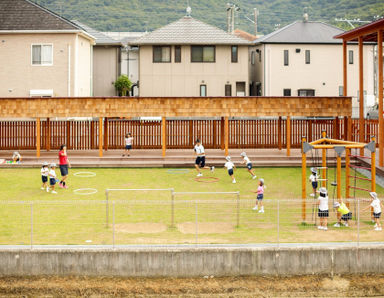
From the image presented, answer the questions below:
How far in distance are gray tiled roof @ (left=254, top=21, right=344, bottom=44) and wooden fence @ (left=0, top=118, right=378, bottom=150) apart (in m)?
14.9

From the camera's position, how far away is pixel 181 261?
45.8 ft

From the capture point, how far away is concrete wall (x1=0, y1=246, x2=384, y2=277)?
13820 mm

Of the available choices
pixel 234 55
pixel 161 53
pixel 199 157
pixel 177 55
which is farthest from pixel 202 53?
pixel 199 157

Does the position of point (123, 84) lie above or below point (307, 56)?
below

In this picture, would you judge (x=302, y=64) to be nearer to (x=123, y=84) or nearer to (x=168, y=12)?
(x=123, y=84)

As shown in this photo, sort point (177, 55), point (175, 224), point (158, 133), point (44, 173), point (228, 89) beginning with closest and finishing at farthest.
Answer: point (175, 224), point (44, 173), point (158, 133), point (177, 55), point (228, 89)

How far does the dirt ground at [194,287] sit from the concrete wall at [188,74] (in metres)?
32.1

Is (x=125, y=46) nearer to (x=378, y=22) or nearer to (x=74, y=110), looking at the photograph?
(x=74, y=110)

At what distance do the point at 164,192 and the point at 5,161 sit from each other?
35.5ft

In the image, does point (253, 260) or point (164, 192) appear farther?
point (164, 192)

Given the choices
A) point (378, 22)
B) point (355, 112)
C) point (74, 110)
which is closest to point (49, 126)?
point (74, 110)

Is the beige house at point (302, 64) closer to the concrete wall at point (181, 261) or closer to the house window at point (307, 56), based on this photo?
the house window at point (307, 56)

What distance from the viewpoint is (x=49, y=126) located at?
32281mm

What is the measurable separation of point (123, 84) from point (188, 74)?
5.80 metres
